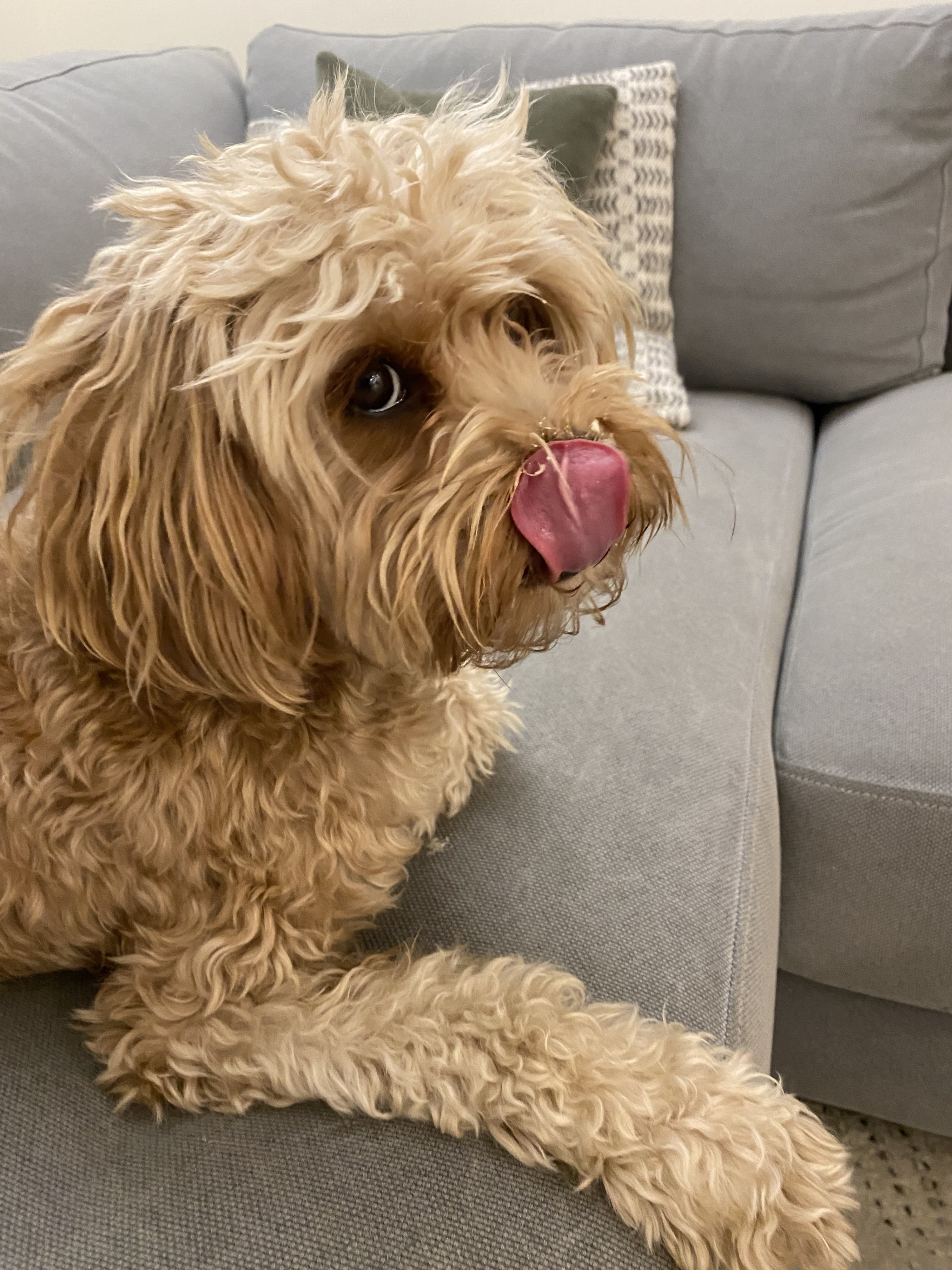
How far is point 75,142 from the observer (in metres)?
1.55

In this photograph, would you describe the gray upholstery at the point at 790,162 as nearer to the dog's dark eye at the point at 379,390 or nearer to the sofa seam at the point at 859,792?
the sofa seam at the point at 859,792

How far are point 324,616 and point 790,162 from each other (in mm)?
1598

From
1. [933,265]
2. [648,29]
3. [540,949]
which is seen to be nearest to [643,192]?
[648,29]

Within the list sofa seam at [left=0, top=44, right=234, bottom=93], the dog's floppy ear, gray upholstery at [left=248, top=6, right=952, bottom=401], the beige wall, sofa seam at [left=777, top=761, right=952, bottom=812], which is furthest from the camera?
the beige wall

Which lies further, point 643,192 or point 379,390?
point 643,192

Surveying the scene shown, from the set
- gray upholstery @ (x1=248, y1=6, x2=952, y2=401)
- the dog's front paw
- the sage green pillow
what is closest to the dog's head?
the dog's front paw

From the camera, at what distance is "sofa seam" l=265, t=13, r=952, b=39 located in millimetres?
1784

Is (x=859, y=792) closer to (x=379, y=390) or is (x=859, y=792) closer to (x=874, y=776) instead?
(x=874, y=776)

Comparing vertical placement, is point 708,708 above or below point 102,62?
below

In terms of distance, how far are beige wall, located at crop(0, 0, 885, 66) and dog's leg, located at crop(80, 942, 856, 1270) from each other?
7.58 feet

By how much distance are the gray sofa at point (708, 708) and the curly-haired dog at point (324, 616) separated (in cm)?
6

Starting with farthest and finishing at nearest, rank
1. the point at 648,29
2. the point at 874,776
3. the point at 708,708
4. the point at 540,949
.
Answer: the point at 648,29
the point at 708,708
the point at 874,776
the point at 540,949

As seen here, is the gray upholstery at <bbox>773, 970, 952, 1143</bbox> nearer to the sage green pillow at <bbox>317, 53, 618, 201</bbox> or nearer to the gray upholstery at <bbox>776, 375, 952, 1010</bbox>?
the gray upholstery at <bbox>776, 375, 952, 1010</bbox>

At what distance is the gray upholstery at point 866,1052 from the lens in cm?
121
